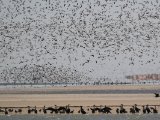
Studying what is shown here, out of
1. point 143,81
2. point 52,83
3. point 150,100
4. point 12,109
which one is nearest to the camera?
point 12,109

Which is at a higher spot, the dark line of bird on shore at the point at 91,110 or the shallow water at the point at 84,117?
the dark line of bird on shore at the point at 91,110

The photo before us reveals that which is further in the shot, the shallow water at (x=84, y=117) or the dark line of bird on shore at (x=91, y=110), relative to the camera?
the dark line of bird on shore at (x=91, y=110)

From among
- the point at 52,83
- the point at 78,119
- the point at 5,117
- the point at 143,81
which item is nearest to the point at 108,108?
the point at 78,119

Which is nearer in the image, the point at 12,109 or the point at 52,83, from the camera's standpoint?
the point at 12,109

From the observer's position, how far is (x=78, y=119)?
54.5 m

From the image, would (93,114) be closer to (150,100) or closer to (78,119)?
(78,119)

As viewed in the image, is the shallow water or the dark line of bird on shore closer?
the shallow water

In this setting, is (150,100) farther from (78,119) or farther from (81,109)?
(78,119)

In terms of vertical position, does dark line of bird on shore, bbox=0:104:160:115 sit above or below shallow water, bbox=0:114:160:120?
above

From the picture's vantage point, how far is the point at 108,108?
59.5 m

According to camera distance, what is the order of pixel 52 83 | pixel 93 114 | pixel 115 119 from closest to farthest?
pixel 115 119
pixel 93 114
pixel 52 83

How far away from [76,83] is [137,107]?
316ft

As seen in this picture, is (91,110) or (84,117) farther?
(91,110)

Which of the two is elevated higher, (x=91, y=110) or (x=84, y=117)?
(x=91, y=110)
